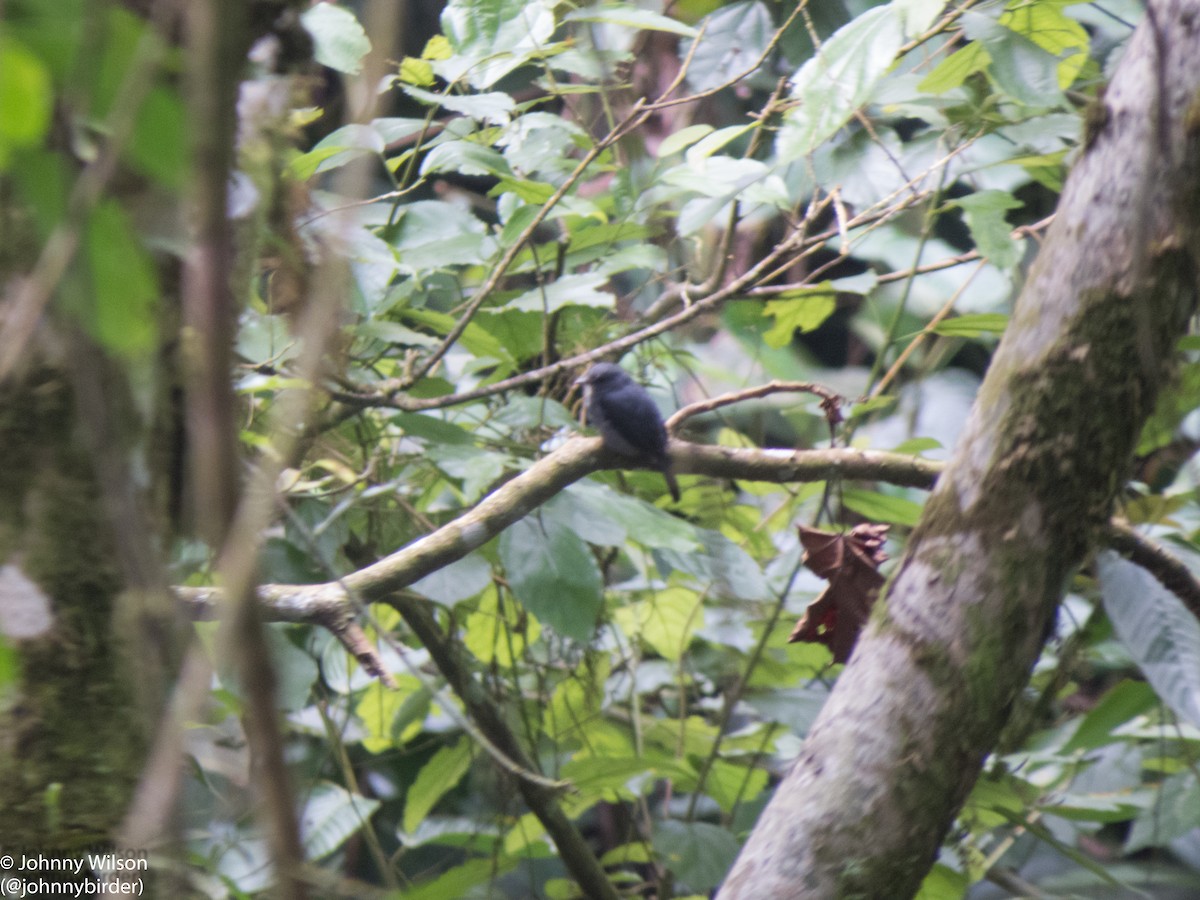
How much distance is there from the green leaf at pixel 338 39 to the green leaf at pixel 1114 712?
2145 mm

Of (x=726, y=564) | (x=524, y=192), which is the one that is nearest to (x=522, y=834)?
(x=726, y=564)

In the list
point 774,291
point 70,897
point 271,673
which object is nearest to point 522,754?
point 774,291

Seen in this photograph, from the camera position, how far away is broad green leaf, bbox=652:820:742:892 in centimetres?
250

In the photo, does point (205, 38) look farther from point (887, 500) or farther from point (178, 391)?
point (887, 500)

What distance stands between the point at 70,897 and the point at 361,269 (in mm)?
1208

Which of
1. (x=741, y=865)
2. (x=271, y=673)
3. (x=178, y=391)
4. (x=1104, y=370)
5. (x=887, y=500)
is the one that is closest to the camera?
(x=271, y=673)

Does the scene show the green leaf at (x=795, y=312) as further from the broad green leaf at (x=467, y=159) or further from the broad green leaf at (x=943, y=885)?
the broad green leaf at (x=943, y=885)

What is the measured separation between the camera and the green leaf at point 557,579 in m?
1.96

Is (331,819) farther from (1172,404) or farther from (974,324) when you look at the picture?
(1172,404)

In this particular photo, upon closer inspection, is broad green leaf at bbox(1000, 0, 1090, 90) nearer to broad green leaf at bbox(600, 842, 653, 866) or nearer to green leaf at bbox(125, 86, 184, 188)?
green leaf at bbox(125, 86, 184, 188)

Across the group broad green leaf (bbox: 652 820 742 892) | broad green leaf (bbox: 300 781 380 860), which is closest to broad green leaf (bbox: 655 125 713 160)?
broad green leaf (bbox: 652 820 742 892)

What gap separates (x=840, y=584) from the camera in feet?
7.25

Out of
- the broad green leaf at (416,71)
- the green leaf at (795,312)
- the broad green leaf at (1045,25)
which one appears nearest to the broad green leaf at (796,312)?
the green leaf at (795,312)

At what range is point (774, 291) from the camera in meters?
2.46
